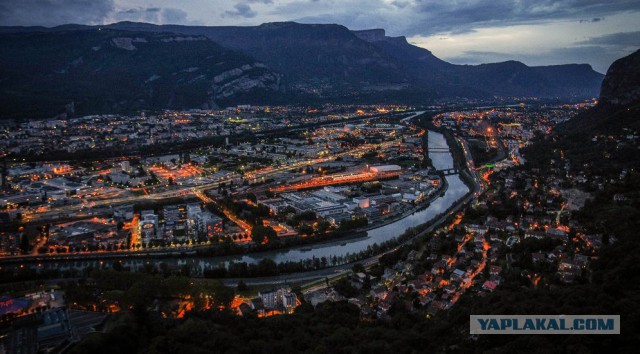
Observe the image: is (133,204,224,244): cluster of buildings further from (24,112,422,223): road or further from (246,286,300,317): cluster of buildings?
(246,286,300,317): cluster of buildings

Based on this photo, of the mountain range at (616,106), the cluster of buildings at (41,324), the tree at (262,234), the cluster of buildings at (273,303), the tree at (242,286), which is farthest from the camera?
the mountain range at (616,106)

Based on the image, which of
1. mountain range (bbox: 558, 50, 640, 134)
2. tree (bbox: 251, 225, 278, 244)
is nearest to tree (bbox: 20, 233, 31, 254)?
tree (bbox: 251, 225, 278, 244)

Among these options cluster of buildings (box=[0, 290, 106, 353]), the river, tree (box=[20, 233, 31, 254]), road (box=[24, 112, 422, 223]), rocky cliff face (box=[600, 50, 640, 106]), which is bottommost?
the river

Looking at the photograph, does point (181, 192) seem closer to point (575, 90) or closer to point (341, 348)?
point (341, 348)

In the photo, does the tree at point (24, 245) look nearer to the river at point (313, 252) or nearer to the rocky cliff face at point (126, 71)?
the river at point (313, 252)

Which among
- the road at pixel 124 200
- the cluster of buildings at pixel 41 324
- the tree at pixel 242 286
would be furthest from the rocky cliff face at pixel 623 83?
the cluster of buildings at pixel 41 324

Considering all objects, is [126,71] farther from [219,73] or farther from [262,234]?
[262,234]

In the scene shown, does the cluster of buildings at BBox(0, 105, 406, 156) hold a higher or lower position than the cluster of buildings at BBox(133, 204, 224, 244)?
higher
